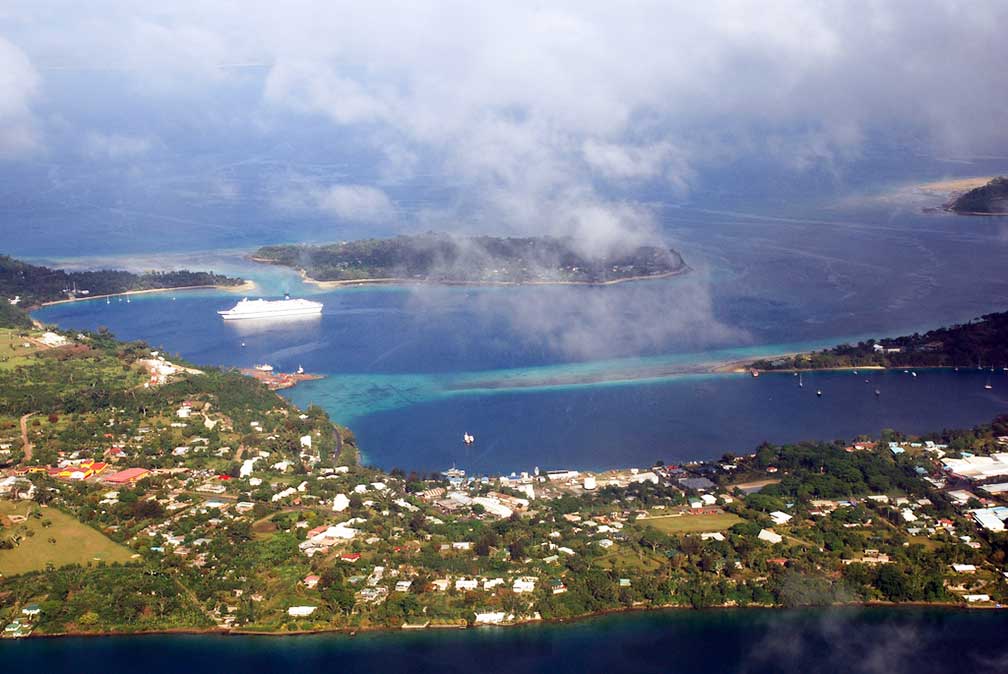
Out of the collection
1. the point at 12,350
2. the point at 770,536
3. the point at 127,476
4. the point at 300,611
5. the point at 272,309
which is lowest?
the point at 300,611

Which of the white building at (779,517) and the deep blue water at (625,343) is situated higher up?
the deep blue water at (625,343)

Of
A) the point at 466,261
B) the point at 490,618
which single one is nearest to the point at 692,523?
the point at 490,618

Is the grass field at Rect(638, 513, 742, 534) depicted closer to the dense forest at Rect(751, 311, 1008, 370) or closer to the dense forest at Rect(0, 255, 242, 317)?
the dense forest at Rect(751, 311, 1008, 370)

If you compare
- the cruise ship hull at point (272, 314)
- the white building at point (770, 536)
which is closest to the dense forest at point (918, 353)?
the white building at point (770, 536)

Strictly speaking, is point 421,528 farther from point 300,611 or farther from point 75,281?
point 75,281

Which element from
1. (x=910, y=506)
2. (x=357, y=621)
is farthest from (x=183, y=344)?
(x=910, y=506)

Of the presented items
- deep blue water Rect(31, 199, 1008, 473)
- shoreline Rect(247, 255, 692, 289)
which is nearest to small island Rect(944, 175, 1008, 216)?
deep blue water Rect(31, 199, 1008, 473)

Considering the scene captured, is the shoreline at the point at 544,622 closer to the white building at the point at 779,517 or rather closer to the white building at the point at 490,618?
the white building at the point at 490,618
